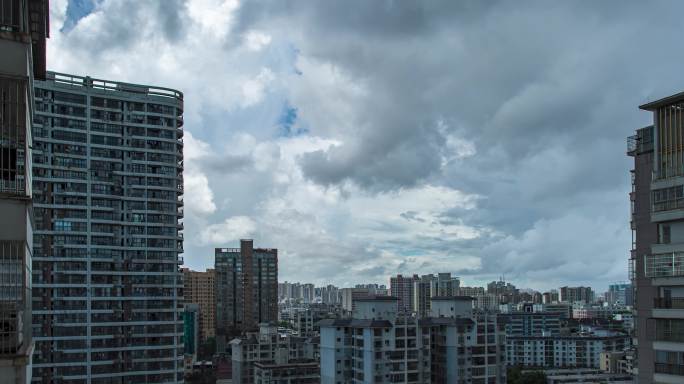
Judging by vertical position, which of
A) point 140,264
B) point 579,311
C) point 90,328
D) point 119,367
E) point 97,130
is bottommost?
point 579,311

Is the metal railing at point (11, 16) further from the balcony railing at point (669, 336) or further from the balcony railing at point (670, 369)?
the balcony railing at point (670, 369)

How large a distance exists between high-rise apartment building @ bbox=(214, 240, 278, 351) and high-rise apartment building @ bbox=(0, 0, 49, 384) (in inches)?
4385

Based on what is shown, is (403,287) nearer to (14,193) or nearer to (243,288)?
(243,288)

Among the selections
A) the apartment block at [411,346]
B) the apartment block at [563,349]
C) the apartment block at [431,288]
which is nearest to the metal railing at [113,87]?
the apartment block at [411,346]

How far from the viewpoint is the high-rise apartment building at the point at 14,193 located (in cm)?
848

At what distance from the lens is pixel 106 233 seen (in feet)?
127

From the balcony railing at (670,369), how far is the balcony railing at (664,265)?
8.53 feet

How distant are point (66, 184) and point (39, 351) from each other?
1025 cm

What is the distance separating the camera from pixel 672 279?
17516 mm

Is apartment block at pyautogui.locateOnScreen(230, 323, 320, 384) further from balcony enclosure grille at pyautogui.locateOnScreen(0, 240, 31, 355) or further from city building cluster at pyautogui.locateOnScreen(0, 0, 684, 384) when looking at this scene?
balcony enclosure grille at pyautogui.locateOnScreen(0, 240, 31, 355)

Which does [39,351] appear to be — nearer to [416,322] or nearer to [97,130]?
[97,130]

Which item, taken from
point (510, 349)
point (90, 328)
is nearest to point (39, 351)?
point (90, 328)

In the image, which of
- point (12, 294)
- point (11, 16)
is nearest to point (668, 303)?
point (12, 294)

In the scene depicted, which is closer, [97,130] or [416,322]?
[97,130]
